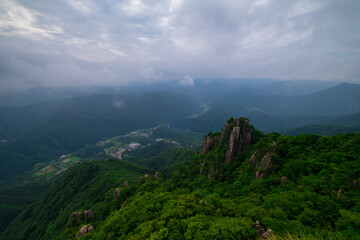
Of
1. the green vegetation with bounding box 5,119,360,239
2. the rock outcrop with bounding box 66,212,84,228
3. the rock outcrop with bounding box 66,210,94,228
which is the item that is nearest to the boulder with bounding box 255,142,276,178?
the green vegetation with bounding box 5,119,360,239

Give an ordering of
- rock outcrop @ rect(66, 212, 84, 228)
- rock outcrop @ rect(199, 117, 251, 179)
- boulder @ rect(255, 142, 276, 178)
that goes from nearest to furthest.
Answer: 1. boulder @ rect(255, 142, 276, 178)
2. rock outcrop @ rect(199, 117, 251, 179)
3. rock outcrop @ rect(66, 212, 84, 228)

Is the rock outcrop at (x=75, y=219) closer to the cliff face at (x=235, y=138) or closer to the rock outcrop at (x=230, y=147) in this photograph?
the rock outcrop at (x=230, y=147)

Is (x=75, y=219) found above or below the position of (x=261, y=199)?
below

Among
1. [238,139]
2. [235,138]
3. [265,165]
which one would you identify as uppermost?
[235,138]

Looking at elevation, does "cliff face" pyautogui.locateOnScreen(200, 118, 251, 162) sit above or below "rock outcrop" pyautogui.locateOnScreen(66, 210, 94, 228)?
above

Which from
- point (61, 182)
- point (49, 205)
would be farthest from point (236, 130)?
point (61, 182)

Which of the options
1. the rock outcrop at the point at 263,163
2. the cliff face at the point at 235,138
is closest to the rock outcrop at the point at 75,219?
the cliff face at the point at 235,138

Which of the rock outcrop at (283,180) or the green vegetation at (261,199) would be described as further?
the rock outcrop at (283,180)

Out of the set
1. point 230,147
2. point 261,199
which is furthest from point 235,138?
point 261,199

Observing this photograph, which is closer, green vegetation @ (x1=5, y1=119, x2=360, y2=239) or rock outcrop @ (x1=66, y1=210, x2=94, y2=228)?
green vegetation @ (x1=5, y1=119, x2=360, y2=239)

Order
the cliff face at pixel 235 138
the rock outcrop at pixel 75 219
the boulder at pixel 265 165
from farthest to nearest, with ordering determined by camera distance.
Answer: the cliff face at pixel 235 138 < the rock outcrop at pixel 75 219 < the boulder at pixel 265 165

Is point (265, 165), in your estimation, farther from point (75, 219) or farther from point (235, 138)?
point (75, 219)

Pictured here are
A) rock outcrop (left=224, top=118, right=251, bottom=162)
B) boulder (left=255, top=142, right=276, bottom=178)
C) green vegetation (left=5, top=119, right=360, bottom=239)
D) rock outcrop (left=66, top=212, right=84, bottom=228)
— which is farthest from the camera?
rock outcrop (left=224, top=118, right=251, bottom=162)

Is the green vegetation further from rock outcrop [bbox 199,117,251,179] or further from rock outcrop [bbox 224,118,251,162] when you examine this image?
rock outcrop [bbox 224,118,251,162]
